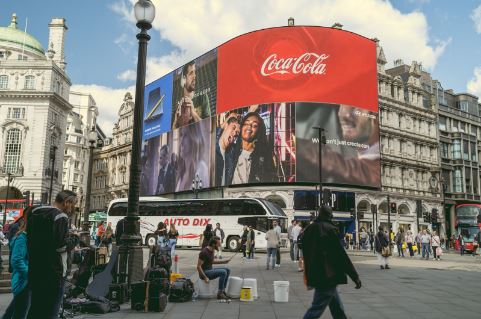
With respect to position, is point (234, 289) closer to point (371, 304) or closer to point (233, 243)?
point (371, 304)

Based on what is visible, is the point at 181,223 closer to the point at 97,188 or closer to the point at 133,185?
the point at 133,185

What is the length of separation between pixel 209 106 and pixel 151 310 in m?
42.8

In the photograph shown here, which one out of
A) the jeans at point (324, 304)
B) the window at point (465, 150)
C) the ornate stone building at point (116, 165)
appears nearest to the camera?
the jeans at point (324, 304)

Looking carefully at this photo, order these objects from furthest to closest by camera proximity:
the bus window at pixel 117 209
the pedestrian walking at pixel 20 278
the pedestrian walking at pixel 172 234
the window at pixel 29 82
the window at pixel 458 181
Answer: the window at pixel 29 82 → the window at pixel 458 181 → the bus window at pixel 117 209 → the pedestrian walking at pixel 172 234 → the pedestrian walking at pixel 20 278

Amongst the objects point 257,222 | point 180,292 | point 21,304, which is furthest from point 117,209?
point 21,304

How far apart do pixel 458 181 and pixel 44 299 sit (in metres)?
60.9

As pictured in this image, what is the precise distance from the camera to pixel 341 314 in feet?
19.5

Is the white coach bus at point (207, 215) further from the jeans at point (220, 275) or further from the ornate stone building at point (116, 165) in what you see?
the ornate stone building at point (116, 165)

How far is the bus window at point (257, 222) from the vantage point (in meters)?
29.8

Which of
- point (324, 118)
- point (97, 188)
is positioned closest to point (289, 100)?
point (324, 118)

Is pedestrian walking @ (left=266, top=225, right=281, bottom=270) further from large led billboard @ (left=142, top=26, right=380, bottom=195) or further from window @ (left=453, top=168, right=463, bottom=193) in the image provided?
window @ (left=453, top=168, right=463, bottom=193)

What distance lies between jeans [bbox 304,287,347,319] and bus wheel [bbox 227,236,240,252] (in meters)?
24.9

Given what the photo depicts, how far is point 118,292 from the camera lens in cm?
878

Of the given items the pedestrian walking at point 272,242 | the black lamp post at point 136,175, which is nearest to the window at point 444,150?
the pedestrian walking at point 272,242
